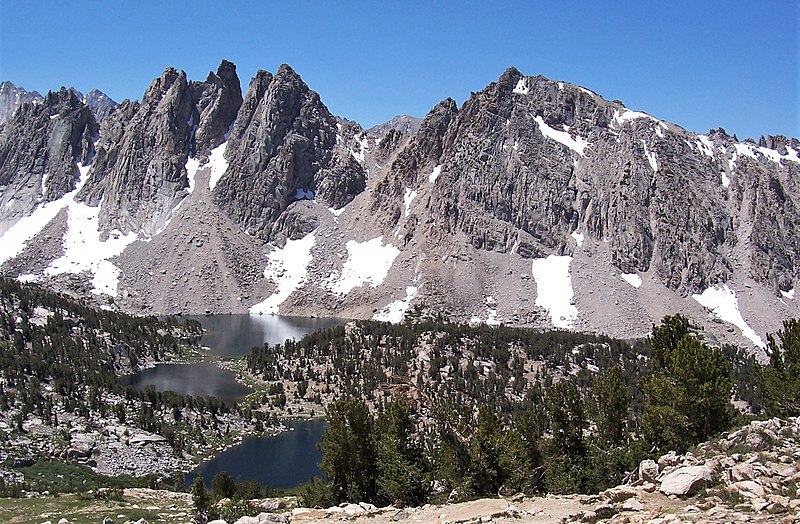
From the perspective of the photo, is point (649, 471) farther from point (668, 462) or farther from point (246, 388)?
point (246, 388)

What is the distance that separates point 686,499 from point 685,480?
2.82 feet

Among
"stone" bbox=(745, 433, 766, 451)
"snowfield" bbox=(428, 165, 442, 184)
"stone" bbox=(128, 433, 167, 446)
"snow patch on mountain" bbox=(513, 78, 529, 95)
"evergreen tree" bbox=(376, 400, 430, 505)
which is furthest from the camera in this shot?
"snow patch on mountain" bbox=(513, 78, 529, 95)

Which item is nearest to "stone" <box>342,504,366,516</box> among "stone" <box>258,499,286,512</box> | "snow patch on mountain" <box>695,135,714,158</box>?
"stone" <box>258,499,286,512</box>

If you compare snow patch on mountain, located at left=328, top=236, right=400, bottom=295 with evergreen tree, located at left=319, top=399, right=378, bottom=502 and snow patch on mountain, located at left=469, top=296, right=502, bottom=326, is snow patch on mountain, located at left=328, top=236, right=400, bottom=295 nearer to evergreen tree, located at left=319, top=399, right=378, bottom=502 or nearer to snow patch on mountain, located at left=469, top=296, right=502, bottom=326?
snow patch on mountain, located at left=469, top=296, right=502, bottom=326

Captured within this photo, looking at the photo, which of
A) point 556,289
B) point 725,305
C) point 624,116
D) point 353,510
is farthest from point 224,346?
point 624,116

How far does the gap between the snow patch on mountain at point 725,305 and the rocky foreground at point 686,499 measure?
407ft

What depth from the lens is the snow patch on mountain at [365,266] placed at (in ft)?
550

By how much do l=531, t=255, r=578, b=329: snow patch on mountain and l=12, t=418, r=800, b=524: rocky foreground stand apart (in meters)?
116

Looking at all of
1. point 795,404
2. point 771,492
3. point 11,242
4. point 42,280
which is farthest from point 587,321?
point 11,242

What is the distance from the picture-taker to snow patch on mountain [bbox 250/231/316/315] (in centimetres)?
17350

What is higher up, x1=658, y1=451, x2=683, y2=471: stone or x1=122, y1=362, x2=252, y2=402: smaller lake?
x1=658, y1=451, x2=683, y2=471: stone

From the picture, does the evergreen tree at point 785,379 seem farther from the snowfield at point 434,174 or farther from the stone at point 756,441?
the snowfield at point 434,174

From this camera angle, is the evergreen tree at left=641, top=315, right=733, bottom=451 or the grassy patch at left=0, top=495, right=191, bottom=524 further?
the evergreen tree at left=641, top=315, right=733, bottom=451

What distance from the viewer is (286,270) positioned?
18462cm
